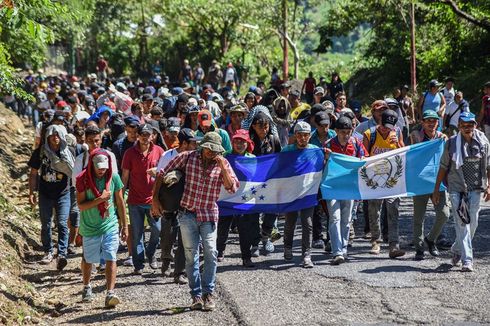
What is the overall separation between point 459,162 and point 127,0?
127 ft

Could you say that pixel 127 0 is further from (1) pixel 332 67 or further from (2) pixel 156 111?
(2) pixel 156 111

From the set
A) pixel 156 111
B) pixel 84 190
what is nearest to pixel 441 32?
pixel 156 111

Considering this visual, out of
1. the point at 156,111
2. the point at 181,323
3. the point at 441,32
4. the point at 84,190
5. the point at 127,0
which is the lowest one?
the point at 181,323

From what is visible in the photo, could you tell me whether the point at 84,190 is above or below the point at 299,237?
above

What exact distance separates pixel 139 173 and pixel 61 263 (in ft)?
6.23

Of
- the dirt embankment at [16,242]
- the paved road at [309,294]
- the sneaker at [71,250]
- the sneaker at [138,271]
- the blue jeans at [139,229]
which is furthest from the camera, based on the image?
the sneaker at [71,250]

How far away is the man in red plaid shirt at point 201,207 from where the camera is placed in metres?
8.72

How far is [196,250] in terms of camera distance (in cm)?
880

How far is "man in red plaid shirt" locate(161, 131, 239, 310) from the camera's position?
8719mm

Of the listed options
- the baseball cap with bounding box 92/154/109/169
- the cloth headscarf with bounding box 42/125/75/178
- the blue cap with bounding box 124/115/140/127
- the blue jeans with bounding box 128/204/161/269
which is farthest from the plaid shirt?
the cloth headscarf with bounding box 42/125/75/178

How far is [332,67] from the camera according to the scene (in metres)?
46.4

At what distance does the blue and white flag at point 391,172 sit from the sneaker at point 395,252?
0.68 metres

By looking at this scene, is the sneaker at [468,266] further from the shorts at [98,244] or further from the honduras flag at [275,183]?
the shorts at [98,244]

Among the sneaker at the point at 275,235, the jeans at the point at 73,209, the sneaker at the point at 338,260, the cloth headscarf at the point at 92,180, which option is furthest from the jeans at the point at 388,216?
the jeans at the point at 73,209
